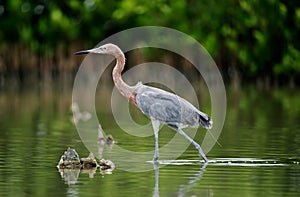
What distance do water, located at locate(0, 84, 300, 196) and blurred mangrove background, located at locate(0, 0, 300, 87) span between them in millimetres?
12484

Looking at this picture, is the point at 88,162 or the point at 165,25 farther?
the point at 165,25

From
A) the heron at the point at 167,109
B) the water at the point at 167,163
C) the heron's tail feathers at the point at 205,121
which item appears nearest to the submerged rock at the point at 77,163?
the water at the point at 167,163

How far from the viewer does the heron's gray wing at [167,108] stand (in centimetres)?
1273

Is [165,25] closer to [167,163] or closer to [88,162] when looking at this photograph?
[167,163]

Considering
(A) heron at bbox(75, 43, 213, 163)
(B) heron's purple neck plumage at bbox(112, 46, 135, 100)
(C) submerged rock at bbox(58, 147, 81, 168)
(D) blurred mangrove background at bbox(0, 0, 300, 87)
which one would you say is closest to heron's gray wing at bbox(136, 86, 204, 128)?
(A) heron at bbox(75, 43, 213, 163)

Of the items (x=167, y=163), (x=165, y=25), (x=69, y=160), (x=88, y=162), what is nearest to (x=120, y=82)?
(x=167, y=163)

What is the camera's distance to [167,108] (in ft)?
41.8

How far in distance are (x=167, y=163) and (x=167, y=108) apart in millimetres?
731

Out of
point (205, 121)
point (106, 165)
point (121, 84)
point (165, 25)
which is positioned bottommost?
point (106, 165)

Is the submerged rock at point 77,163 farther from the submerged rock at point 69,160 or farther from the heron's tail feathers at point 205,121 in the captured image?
the heron's tail feathers at point 205,121

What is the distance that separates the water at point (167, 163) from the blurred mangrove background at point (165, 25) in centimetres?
1248

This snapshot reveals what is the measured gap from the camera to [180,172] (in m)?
11.5

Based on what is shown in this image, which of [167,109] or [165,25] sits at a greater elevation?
[165,25]

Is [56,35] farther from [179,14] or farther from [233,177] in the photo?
[233,177]
